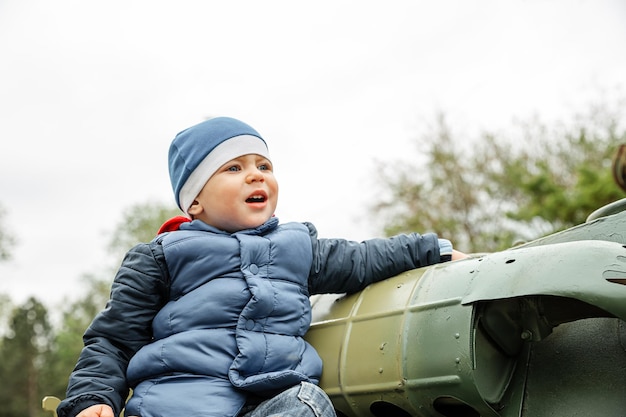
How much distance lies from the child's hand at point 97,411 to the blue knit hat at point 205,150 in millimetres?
858

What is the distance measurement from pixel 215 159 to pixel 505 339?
127cm

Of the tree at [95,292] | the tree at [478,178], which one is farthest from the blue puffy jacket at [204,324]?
the tree at [95,292]

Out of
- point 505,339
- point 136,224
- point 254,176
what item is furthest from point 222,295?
point 136,224

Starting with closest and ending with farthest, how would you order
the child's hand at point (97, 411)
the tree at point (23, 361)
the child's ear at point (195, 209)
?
the child's hand at point (97, 411)
the child's ear at point (195, 209)
the tree at point (23, 361)

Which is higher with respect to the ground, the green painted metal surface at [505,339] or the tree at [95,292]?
the green painted metal surface at [505,339]

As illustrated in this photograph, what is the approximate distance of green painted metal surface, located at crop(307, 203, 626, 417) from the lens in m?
2.07

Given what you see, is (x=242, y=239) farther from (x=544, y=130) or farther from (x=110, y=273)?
(x=110, y=273)

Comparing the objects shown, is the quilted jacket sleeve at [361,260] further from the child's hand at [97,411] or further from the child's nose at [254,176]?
the child's hand at [97,411]

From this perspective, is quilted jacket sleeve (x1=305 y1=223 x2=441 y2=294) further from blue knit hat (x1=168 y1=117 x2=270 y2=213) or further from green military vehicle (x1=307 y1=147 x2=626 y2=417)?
blue knit hat (x1=168 y1=117 x2=270 y2=213)

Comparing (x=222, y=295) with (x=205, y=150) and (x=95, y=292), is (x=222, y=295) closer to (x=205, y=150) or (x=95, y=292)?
(x=205, y=150)

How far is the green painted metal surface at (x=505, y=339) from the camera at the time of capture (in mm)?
2070

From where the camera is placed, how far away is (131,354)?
264cm

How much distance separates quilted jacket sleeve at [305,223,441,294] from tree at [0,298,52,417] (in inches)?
1241

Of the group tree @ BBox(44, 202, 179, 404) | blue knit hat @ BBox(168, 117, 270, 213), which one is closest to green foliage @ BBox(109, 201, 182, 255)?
tree @ BBox(44, 202, 179, 404)
